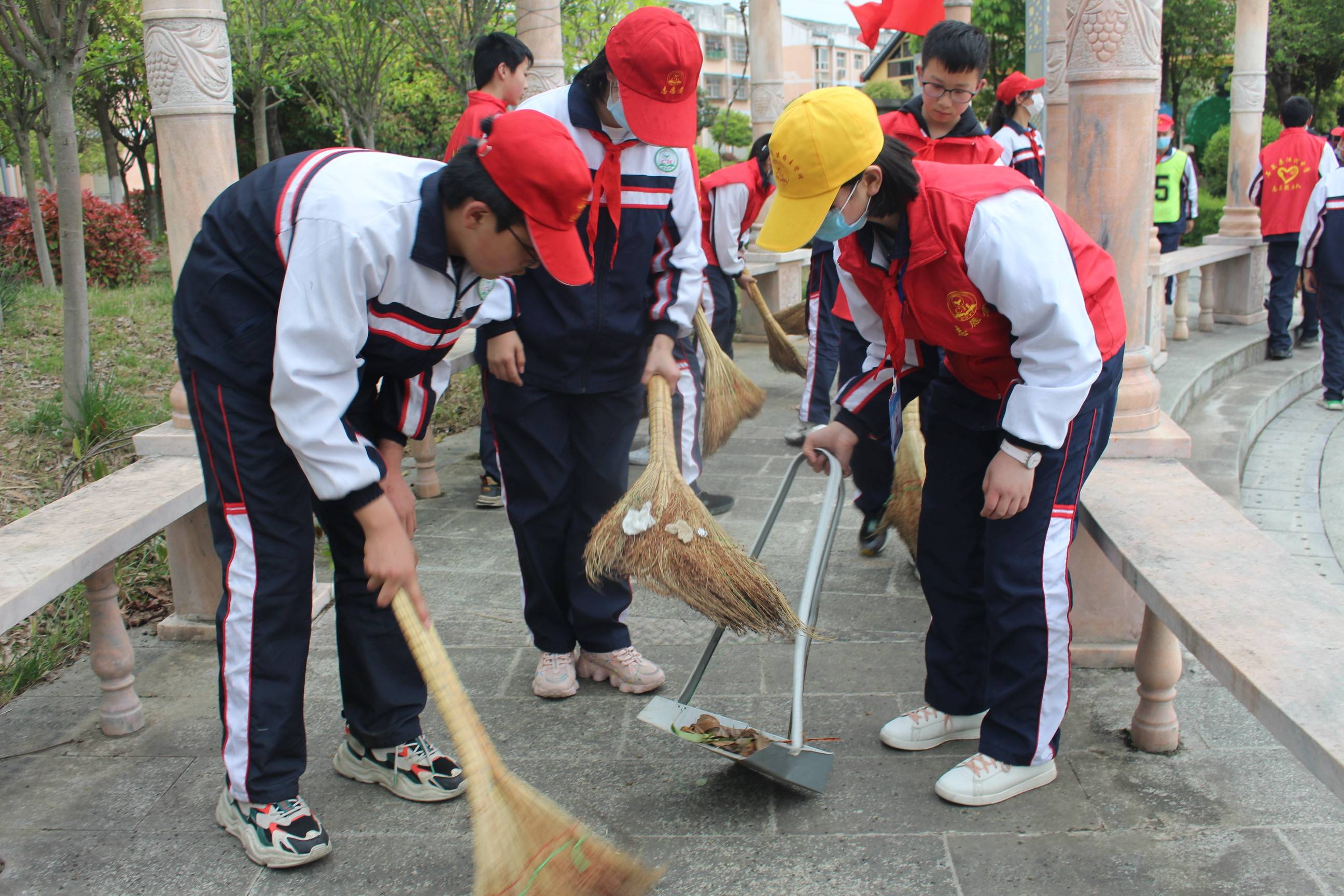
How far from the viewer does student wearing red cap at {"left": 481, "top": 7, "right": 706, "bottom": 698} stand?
2906mm

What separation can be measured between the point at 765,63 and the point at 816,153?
794 cm

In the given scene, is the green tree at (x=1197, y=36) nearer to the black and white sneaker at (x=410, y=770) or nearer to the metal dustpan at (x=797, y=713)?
the metal dustpan at (x=797, y=713)

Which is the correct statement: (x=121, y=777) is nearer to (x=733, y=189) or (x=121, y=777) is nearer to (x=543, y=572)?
(x=543, y=572)

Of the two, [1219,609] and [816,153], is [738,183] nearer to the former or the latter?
[816,153]

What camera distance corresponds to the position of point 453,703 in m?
2.10

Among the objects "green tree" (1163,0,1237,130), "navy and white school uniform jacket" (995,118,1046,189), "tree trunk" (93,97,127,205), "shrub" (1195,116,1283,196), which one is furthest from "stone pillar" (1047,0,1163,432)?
"green tree" (1163,0,1237,130)

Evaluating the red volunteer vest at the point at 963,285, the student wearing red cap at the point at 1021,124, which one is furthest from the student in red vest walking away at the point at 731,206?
the red volunteer vest at the point at 963,285

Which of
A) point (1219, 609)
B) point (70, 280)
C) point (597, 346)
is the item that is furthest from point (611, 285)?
point (70, 280)

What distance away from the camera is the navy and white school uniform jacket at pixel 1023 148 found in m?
5.66

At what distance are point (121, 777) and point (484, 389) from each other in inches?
53.7

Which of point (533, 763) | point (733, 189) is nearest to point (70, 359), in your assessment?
point (733, 189)

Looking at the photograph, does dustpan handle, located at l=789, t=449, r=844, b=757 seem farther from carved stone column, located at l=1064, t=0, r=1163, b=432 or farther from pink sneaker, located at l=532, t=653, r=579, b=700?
carved stone column, located at l=1064, t=0, r=1163, b=432

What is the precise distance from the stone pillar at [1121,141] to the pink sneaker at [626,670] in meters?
1.60

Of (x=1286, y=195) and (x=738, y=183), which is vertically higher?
(x=738, y=183)
